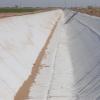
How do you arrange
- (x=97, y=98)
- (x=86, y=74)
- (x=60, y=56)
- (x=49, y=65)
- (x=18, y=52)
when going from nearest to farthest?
(x=97, y=98) < (x=86, y=74) < (x=18, y=52) < (x=49, y=65) < (x=60, y=56)

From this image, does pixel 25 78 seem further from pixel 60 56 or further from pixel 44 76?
pixel 60 56

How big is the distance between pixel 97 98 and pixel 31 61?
6098 millimetres

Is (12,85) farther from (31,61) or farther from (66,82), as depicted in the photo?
(31,61)

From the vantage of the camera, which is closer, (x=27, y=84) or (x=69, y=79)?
(x=27, y=84)

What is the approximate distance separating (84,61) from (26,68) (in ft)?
5.70

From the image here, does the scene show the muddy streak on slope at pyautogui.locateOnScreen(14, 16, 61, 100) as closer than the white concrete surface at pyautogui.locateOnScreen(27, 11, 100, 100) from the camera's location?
No

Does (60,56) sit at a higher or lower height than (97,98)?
lower

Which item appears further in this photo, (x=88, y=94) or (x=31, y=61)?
(x=31, y=61)

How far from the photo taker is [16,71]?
10180 mm

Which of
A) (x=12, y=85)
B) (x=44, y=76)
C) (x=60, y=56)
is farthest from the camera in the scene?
(x=60, y=56)

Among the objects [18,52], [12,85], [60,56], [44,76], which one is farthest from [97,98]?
[60,56]

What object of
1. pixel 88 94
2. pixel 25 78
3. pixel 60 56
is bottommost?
pixel 60 56

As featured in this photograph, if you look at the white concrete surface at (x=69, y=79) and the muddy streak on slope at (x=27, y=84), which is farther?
the muddy streak on slope at (x=27, y=84)

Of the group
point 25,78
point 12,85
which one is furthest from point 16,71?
point 12,85
